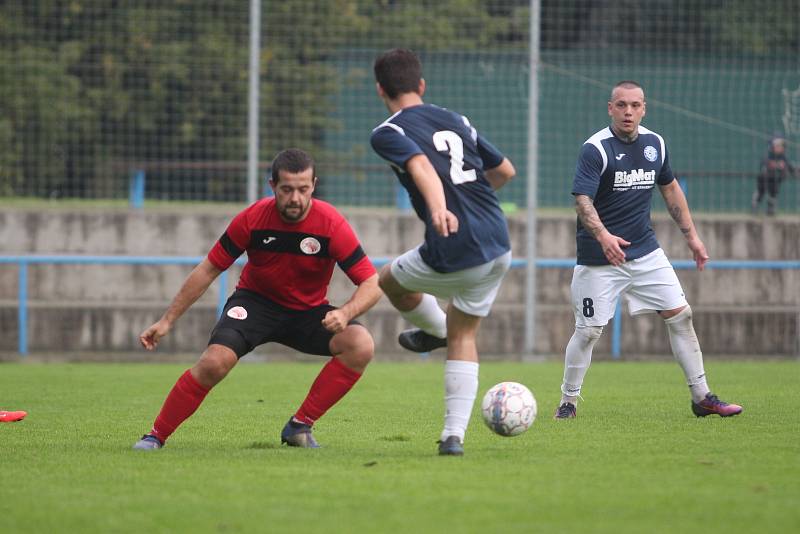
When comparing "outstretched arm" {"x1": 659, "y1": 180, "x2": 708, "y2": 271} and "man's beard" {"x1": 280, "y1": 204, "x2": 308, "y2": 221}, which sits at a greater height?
"man's beard" {"x1": 280, "y1": 204, "x2": 308, "y2": 221}

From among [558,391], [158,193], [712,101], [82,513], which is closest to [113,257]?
[158,193]

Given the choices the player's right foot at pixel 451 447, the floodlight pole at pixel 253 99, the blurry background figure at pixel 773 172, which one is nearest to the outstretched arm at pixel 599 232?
the player's right foot at pixel 451 447

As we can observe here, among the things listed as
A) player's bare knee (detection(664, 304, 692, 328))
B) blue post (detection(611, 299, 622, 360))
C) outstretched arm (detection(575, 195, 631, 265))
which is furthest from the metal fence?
outstretched arm (detection(575, 195, 631, 265))

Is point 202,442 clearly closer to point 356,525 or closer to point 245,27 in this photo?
point 356,525

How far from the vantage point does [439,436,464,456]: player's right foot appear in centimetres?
652

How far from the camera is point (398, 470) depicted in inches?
237

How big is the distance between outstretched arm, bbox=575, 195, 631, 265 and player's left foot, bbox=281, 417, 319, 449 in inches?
94.6

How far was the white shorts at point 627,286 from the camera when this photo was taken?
8.89 m

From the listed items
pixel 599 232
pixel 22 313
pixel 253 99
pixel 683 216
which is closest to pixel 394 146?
pixel 599 232

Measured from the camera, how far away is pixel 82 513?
4953mm

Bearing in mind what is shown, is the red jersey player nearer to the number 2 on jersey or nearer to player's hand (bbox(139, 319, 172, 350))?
player's hand (bbox(139, 319, 172, 350))

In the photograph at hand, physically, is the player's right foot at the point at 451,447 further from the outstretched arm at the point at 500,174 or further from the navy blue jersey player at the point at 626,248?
the navy blue jersey player at the point at 626,248

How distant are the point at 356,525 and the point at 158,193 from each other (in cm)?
1336

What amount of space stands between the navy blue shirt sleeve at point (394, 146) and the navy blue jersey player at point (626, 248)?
2671 mm
